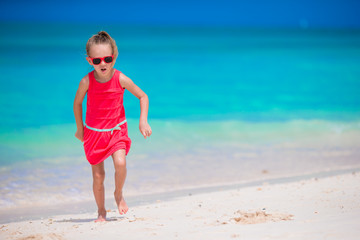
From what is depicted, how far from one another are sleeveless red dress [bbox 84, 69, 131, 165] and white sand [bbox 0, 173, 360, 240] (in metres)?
0.52

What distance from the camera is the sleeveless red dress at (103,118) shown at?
3.69 metres

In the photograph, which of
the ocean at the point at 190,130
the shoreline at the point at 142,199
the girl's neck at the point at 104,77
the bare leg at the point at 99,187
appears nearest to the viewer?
the girl's neck at the point at 104,77

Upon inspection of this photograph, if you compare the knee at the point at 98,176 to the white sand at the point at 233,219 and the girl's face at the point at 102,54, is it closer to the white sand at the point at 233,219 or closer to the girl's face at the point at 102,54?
the white sand at the point at 233,219

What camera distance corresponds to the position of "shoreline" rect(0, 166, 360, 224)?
4.42 meters

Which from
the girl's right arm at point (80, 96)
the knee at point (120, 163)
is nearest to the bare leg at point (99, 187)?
the knee at point (120, 163)

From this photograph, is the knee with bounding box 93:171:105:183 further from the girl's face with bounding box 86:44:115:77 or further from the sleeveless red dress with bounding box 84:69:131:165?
the girl's face with bounding box 86:44:115:77

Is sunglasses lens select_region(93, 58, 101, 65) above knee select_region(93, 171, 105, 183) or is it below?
above

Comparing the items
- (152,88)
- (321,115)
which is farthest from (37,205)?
(152,88)

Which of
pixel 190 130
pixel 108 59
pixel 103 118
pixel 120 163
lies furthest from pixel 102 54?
pixel 190 130

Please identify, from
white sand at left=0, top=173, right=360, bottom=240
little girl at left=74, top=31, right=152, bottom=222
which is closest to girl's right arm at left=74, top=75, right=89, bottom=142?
little girl at left=74, top=31, right=152, bottom=222

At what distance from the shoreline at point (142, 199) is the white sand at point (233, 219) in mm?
252

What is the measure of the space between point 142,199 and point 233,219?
155 centimetres

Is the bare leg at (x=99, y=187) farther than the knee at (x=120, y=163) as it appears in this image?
Yes

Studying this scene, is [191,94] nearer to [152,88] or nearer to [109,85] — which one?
[152,88]
